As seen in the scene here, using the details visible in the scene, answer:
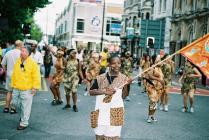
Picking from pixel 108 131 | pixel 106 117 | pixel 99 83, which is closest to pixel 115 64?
pixel 99 83

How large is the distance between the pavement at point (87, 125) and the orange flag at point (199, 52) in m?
2.54

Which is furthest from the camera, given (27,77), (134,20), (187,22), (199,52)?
(134,20)

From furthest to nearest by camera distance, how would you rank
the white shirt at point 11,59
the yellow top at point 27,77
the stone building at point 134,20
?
the stone building at point 134,20
the white shirt at point 11,59
the yellow top at point 27,77

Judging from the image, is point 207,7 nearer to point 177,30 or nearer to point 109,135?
point 177,30

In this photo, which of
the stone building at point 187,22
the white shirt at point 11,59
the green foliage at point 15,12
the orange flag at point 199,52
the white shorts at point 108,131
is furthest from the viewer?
the stone building at point 187,22

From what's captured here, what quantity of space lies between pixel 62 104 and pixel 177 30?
2967cm

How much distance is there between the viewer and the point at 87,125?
9.94 metres

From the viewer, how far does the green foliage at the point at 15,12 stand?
77.3ft

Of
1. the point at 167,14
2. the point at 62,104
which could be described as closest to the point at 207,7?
the point at 167,14

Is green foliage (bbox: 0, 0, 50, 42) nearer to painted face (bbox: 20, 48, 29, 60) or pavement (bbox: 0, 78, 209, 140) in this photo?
pavement (bbox: 0, 78, 209, 140)

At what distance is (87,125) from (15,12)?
15.8 metres

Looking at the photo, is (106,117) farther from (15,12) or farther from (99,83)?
(15,12)

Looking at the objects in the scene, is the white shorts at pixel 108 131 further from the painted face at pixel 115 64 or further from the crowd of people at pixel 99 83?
the painted face at pixel 115 64

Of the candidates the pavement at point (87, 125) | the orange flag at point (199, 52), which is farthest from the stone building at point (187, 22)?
the orange flag at point (199, 52)
